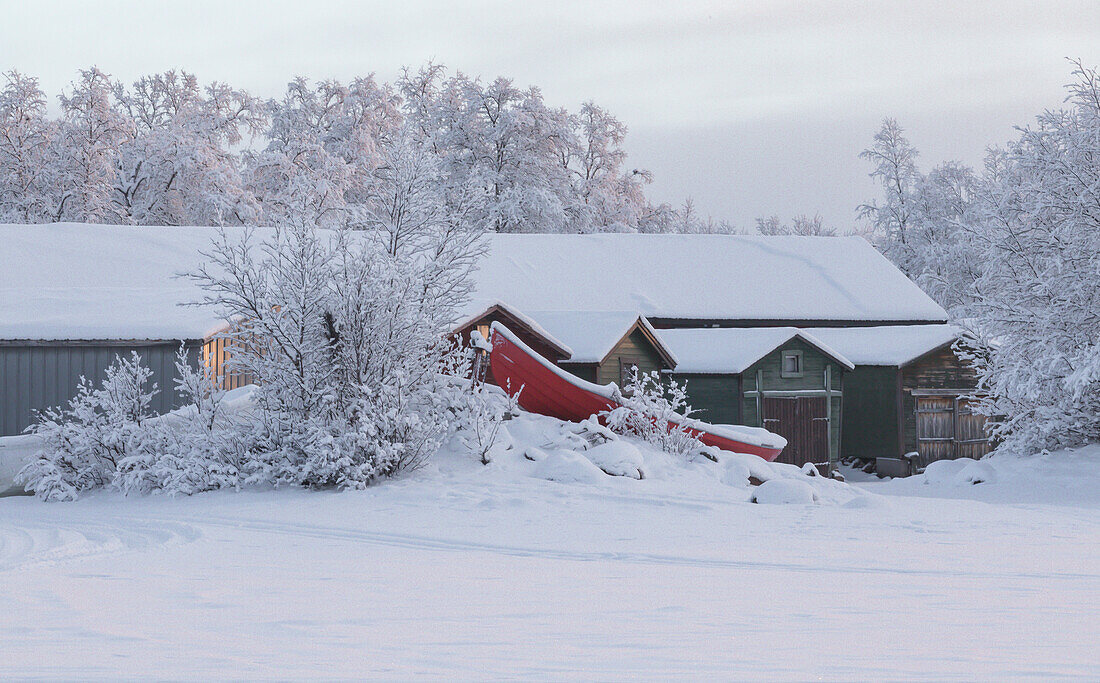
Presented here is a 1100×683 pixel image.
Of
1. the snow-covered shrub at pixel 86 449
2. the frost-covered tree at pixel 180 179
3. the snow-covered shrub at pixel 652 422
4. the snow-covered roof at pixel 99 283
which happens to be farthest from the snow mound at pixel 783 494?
the frost-covered tree at pixel 180 179

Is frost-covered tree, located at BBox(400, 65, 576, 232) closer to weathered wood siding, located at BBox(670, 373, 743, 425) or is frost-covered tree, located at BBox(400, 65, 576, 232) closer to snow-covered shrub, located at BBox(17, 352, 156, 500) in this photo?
weathered wood siding, located at BBox(670, 373, 743, 425)

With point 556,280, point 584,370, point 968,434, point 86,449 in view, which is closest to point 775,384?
point 584,370

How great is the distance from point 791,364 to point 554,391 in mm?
10258

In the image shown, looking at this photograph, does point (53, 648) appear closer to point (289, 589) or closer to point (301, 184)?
point (289, 589)

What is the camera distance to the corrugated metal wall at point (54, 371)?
19516mm

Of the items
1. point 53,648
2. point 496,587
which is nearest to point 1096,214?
point 496,587

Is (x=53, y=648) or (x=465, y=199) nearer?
(x=53, y=648)

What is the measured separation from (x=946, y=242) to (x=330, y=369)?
39.7 meters

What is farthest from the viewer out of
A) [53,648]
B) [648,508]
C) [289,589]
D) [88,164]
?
[88,164]

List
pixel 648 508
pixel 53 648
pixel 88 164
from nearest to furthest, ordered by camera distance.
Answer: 1. pixel 53 648
2. pixel 648 508
3. pixel 88 164

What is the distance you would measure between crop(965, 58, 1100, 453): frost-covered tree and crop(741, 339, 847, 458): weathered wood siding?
5.72 metres

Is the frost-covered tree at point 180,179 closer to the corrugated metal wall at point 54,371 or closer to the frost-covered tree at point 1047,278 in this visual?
the corrugated metal wall at point 54,371

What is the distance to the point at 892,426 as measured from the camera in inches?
1129

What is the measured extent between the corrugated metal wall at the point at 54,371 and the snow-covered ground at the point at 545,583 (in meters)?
5.14
